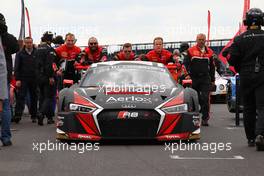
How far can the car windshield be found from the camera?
12.0 meters

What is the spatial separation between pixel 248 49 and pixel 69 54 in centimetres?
614

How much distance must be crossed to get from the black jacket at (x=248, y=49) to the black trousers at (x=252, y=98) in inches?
4.6

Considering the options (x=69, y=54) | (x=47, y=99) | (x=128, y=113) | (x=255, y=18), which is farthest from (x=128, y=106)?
(x=69, y=54)

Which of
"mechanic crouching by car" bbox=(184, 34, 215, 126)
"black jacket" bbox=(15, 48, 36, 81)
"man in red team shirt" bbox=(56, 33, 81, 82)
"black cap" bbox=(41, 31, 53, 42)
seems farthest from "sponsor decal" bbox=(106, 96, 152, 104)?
"black jacket" bbox=(15, 48, 36, 81)

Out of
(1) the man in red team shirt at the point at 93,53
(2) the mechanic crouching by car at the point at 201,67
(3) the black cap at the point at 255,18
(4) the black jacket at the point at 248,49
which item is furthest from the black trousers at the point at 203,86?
(3) the black cap at the point at 255,18

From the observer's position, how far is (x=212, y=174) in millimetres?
7898

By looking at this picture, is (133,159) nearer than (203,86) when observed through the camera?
Yes

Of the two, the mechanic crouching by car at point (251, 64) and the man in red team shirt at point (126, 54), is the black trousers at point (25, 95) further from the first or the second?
the mechanic crouching by car at point (251, 64)

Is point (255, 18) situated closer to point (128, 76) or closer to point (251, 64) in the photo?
point (251, 64)

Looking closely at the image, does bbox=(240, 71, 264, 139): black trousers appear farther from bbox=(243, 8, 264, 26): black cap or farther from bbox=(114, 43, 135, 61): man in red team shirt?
bbox=(114, 43, 135, 61): man in red team shirt

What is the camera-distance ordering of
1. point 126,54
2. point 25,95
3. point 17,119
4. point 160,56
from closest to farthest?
point 126,54 → point 160,56 → point 17,119 → point 25,95

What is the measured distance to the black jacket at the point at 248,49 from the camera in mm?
10625

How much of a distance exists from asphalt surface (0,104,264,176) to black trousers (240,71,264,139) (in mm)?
303

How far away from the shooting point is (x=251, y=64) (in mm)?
10680
